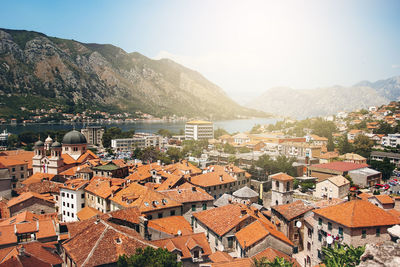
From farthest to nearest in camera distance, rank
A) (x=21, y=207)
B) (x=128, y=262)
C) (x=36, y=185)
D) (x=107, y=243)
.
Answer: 1. (x=36, y=185)
2. (x=21, y=207)
3. (x=107, y=243)
4. (x=128, y=262)

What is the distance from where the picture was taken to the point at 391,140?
3344 inches

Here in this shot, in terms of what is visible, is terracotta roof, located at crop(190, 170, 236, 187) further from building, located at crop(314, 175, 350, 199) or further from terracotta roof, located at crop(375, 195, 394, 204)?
terracotta roof, located at crop(375, 195, 394, 204)

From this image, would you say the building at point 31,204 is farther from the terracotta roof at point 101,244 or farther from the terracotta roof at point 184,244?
the terracotta roof at point 184,244

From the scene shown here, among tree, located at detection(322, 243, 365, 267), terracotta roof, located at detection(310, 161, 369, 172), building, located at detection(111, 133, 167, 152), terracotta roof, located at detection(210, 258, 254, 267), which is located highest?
tree, located at detection(322, 243, 365, 267)

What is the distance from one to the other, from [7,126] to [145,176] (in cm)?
17552

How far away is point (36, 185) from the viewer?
43.9 meters

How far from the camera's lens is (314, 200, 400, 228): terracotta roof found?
21.9m

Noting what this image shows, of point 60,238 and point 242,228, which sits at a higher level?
point 242,228

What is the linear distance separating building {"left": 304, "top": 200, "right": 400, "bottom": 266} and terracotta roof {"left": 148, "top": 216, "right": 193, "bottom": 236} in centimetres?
1170

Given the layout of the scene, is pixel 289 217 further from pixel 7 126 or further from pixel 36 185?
pixel 7 126

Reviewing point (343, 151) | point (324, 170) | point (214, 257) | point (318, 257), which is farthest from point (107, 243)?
point (343, 151)

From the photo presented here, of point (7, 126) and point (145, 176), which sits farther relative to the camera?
point (7, 126)

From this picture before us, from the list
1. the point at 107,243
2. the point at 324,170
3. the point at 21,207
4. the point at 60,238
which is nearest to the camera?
the point at 107,243

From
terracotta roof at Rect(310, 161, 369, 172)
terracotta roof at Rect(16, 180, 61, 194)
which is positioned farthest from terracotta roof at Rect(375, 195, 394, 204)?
terracotta roof at Rect(16, 180, 61, 194)
